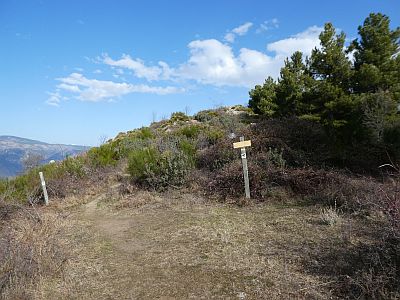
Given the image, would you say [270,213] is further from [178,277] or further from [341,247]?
[178,277]

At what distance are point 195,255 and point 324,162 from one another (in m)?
5.82

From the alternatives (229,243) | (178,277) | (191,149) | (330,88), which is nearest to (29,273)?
(178,277)

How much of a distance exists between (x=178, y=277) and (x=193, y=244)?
1.16m

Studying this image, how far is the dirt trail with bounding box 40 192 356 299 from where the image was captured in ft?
13.2

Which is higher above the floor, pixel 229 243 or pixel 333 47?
pixel 333 47

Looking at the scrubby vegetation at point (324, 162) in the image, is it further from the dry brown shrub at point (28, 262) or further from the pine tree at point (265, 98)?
the pine tree at point (265, 98)

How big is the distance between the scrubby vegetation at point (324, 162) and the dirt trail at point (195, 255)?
518mm

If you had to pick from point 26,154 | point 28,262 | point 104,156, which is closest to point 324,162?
point 28,262

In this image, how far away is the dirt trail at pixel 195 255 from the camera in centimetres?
402

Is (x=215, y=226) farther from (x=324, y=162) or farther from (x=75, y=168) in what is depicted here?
(x=75, y=168)

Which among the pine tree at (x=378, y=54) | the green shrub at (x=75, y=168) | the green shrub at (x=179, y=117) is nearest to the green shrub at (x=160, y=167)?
the green shrub at (x=75, y=168)

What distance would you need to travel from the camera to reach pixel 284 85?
790 inches

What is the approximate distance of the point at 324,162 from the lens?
9.60 meters

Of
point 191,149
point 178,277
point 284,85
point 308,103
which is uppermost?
point 284,85
